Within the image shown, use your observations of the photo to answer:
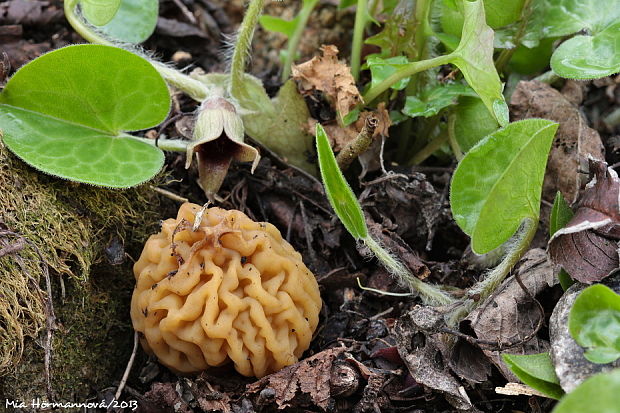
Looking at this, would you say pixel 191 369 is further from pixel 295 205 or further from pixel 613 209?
pixel 613 209

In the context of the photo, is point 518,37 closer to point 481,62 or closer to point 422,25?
point 422,25

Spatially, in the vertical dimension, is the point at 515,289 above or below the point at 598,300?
below

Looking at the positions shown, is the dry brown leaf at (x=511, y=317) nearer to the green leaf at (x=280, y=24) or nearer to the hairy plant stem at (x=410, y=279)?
the hairy plant stem at (x=410, y=279)

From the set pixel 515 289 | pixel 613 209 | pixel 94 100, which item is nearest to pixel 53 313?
pixel 94 100

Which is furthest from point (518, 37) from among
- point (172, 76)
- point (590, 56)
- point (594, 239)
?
point (172, 76)

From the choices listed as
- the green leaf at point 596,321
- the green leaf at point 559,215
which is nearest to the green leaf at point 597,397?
the green leaf at point 596,321
